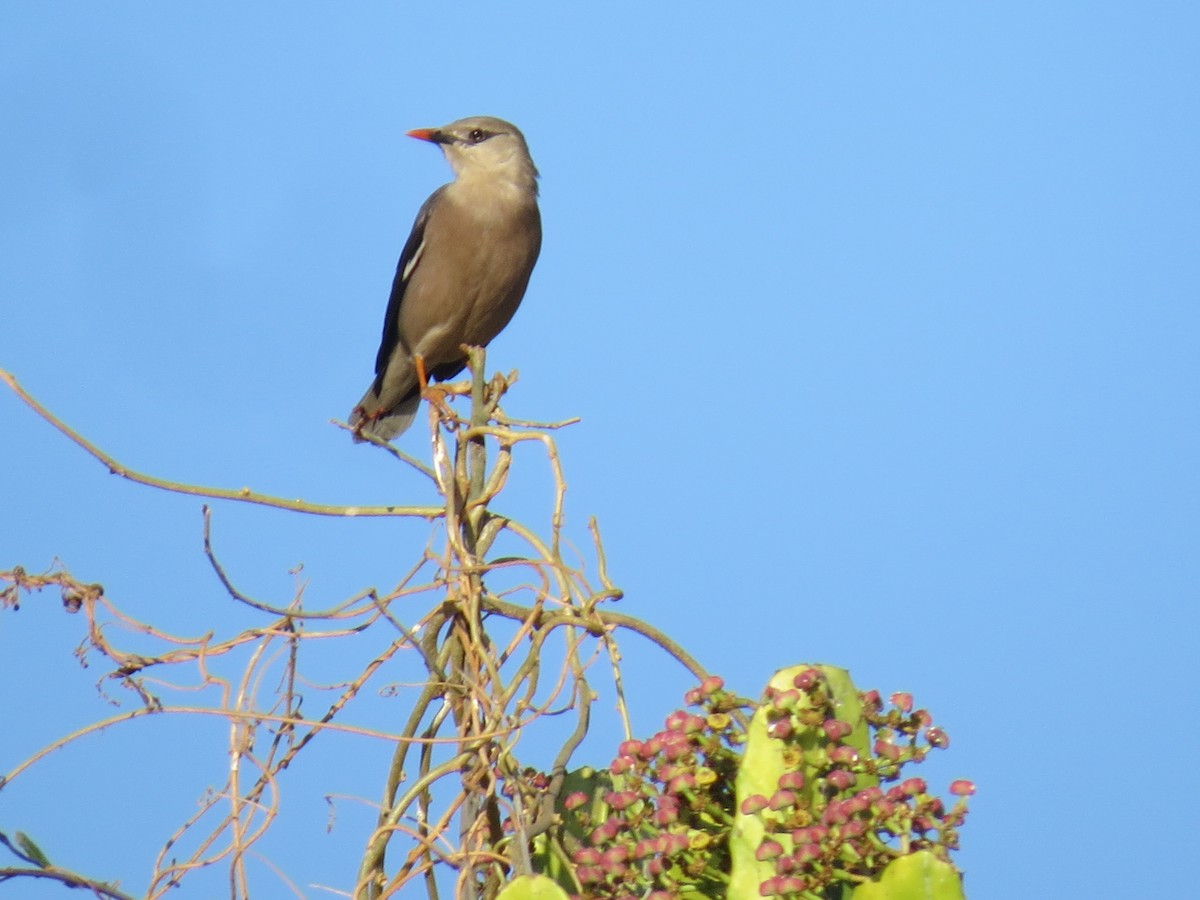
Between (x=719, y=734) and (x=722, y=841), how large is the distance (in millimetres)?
130

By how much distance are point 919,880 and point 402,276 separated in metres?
5.33

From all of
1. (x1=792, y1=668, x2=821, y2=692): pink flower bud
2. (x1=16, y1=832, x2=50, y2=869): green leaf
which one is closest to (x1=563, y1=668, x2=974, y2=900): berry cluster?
(x1=792, y1=668, x2=821, y2=692): pink flower bud

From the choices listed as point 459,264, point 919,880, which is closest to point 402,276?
point 459,264

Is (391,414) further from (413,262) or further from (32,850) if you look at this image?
(32,850)

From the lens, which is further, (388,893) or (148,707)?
(148,707)

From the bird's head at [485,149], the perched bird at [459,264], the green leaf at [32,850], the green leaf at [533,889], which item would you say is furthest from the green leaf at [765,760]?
the bird's head at [485,149]

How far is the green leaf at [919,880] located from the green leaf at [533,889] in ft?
1.11

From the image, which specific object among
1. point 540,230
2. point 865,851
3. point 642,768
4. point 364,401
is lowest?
point 865,851

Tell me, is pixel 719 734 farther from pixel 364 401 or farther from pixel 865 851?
pixel 364 401

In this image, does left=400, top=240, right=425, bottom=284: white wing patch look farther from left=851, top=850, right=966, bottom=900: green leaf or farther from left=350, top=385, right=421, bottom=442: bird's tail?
left=851, top=850, right=966, bottom=900: green leaf

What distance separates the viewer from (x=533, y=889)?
A: 5.39 feet

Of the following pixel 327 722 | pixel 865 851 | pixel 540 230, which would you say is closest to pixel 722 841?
pixel 865 851

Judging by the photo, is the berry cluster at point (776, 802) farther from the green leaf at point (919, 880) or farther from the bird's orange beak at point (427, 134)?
the bird's orange beak at point (427, 134)

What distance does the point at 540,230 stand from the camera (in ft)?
21.0
